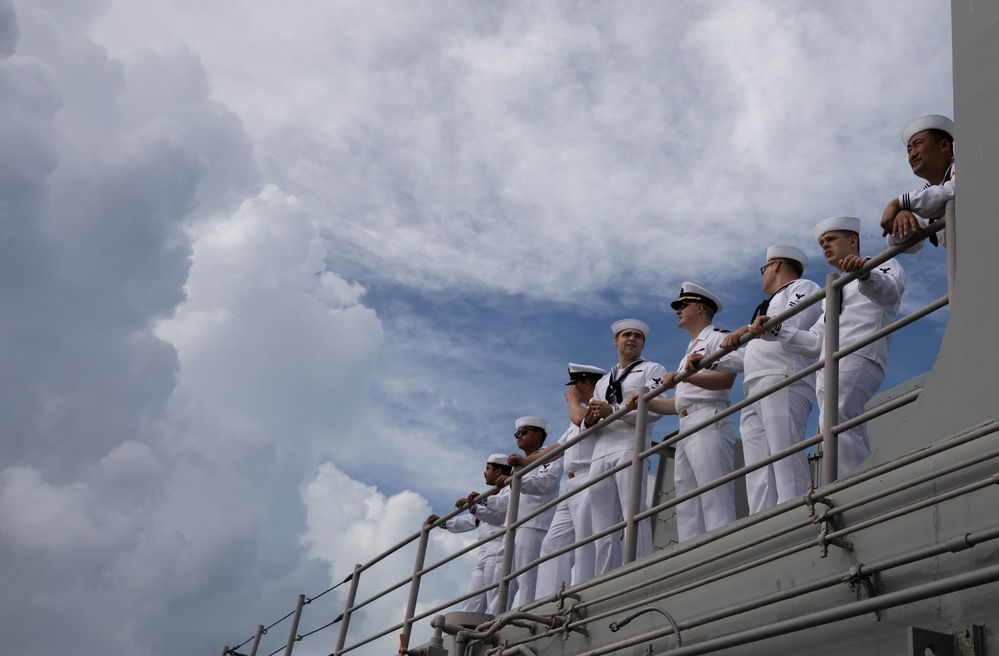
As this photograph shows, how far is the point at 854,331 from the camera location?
4777 millimetres

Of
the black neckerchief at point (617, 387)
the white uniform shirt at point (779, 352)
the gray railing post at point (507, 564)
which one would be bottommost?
the gray railing post at point (507, 564)

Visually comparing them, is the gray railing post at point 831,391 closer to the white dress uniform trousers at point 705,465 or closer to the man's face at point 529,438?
the white dress uniform trousers at point 705,465

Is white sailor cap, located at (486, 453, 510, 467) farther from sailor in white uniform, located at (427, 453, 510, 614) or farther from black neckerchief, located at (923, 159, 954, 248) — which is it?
black neckerchief, located at (923, 159, 954, 248)

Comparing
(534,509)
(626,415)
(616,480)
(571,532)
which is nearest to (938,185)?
(626,415)

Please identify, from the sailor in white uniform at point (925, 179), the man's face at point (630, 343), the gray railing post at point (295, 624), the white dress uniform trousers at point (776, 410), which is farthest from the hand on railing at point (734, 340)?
the gray railing post at point (295, 624)

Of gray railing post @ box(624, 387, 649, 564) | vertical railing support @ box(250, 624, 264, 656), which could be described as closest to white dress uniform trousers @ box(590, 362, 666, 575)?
gray railing post @ box(624, 387, 649, 564)

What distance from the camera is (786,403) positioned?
4980mm

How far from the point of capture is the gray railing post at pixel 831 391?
3.86m

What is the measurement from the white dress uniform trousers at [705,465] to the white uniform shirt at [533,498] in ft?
5.52

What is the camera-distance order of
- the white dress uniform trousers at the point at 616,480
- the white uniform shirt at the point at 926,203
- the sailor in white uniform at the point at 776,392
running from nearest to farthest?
the white uniform shirt at the point at 926,203 < the sailor in white uniform at the point at 776,392 < the white dress uniform trousers at the point at 616,480

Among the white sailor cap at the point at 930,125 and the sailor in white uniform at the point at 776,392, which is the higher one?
the white sailor cap at the point at 930,125

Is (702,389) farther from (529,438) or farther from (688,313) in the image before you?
(529,438)

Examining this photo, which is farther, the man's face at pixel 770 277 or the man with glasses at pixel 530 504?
the man with glasses at pixel 530 504

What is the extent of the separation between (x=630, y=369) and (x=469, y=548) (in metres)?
1.53
